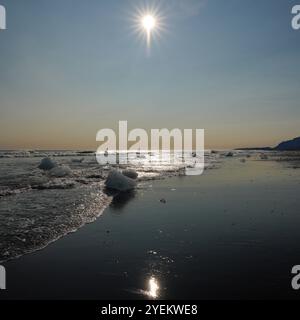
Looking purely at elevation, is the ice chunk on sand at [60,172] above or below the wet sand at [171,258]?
above

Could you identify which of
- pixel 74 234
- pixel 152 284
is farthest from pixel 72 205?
pixel 152 284

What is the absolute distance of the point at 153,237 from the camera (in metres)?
9.55

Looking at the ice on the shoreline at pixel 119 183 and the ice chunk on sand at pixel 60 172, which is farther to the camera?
the ice chunk on sand at pixel 60 172

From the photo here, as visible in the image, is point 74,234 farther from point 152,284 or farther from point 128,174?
point 128,174

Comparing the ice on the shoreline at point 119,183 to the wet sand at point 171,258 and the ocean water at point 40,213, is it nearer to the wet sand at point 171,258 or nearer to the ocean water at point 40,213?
the ocean water at point 40,213

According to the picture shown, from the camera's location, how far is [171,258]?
7816 mm

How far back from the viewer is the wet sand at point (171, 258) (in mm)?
6148

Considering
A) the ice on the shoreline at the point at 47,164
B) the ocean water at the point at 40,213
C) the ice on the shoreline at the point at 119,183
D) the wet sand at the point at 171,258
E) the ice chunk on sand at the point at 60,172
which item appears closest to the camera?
the wet sand at the point at 171,258

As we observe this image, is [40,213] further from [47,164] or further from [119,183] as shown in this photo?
[47,164]

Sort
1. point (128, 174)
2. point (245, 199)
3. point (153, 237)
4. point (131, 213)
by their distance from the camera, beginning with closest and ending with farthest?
point (153, 237)
point (131, 213)
point (245, 199)
point (128, 174)

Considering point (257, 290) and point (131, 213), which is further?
point (131, 213)

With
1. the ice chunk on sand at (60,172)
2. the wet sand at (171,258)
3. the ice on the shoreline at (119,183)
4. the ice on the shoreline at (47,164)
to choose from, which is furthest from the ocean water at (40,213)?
the ice on the shoreline at (47,164)


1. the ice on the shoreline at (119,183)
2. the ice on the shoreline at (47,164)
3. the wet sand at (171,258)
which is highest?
the ice on the shoreline at (47,164)
